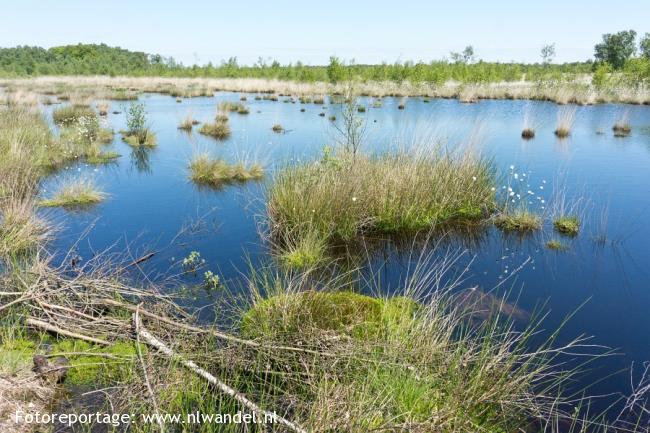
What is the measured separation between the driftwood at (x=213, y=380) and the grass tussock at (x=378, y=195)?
287cm

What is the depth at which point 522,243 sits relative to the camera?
694 cm

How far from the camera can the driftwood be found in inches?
102

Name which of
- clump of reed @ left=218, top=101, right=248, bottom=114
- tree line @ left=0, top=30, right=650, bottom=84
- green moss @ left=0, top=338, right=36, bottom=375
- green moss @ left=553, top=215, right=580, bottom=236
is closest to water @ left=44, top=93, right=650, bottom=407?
green moss @ left=553, top=215, right=580, bottom=236

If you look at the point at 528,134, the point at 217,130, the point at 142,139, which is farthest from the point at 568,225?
the point at 142,139

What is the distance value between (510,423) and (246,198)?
7.14 metres

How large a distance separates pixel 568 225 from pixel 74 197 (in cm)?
879

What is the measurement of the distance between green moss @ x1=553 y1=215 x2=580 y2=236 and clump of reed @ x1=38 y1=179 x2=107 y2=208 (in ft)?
27.5

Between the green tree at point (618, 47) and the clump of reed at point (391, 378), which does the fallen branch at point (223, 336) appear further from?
the green tree at point (618, 47)

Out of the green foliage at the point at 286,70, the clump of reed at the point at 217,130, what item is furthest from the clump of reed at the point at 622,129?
the clump of reed at the point at 217,130

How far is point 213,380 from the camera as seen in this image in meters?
2.99

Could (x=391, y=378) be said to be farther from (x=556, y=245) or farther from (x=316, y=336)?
(x=556, y=245)

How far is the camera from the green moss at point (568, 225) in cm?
728

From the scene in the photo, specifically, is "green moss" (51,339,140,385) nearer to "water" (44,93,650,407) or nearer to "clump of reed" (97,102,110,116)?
"water" (44,93,650,407)

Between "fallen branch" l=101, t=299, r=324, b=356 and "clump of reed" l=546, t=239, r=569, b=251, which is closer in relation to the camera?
"fallen branch" l=101, t=299, r=324, b=356
